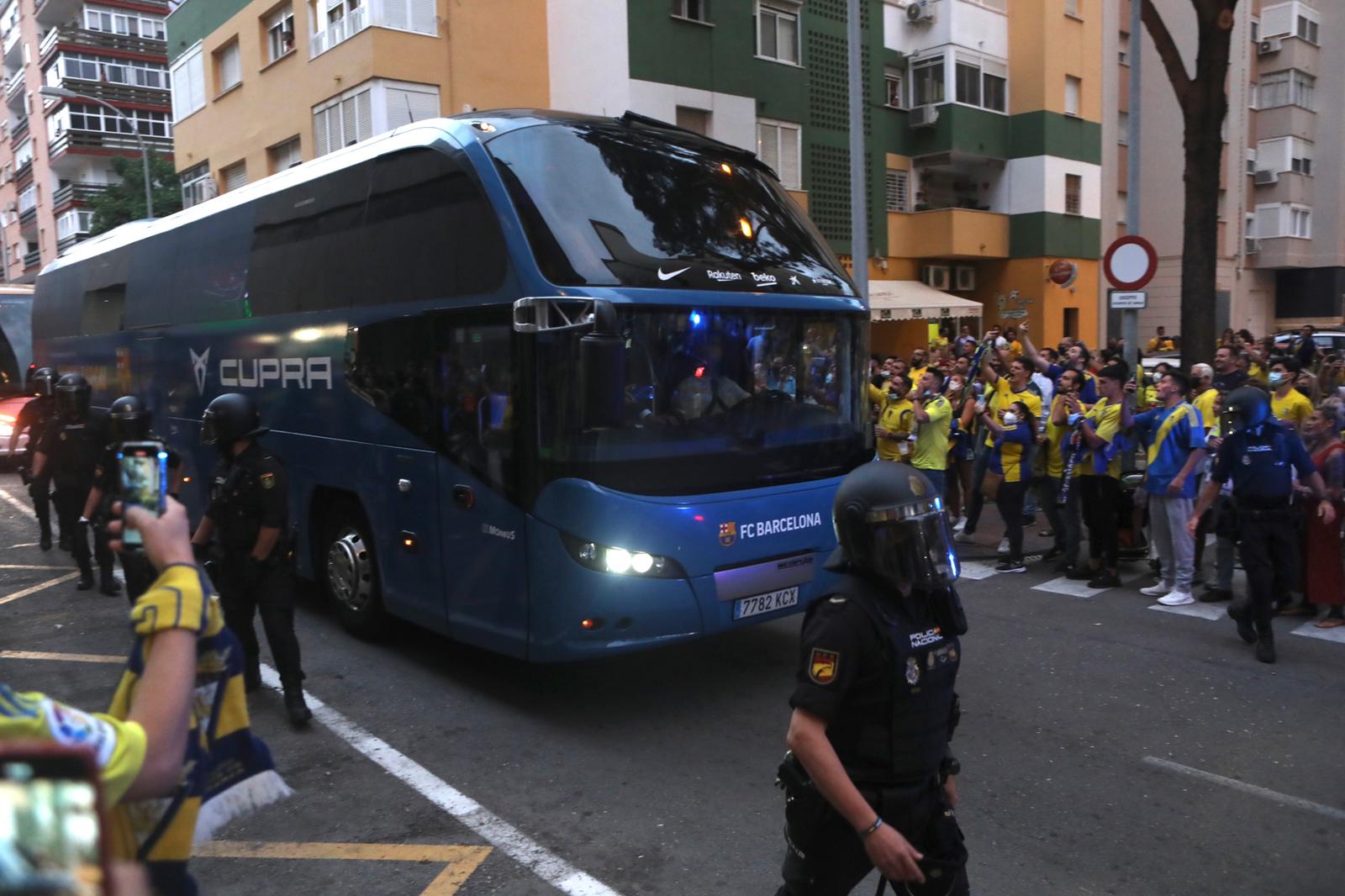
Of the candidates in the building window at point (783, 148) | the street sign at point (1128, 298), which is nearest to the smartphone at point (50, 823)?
the street sign at point (1128, 298)

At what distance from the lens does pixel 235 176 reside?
2622 cm

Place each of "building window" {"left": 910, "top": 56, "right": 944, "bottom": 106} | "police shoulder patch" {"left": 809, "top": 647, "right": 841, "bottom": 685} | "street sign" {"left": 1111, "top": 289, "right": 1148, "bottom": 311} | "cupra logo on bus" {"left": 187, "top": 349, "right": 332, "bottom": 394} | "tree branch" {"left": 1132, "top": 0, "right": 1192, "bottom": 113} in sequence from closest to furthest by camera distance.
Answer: "police shoulder patch" {"left": 809, "top": 647, "right": 841, "bottom": 685} < "cupra logo on bus" {"left": 187, "top": 349, "right": 332, "bottom": 394} < "street sign" {"left": 1111, "top": 289, "right": 1148, "bottom": 311} < "tree branch" {"left": 1132, "top": 0, "right": 1192, "bottom": 113} < "building window" {"left": 910, "top": 56, "right": 944, "bottom": 106}

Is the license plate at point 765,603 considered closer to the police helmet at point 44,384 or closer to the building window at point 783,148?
the police helmet at point 44,384

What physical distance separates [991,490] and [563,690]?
687 cm

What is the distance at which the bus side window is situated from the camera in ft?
19.0

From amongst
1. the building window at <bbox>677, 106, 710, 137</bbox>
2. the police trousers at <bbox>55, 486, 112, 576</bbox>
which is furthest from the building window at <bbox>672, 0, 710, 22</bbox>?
the police trousers at <bbox>55, 486, 112, 576</bbox>

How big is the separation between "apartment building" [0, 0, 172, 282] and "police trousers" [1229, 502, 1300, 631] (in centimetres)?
4620

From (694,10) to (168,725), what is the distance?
2348 cm

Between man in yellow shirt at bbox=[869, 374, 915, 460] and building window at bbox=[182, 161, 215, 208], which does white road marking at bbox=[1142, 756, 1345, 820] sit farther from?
building window at bbox=[182, 161, 215, 208]

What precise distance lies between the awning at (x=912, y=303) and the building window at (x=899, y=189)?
2122 millimetres

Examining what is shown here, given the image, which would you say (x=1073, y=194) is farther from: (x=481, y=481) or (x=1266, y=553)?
(x=481, y=481)

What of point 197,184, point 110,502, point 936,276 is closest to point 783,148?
point 936,276

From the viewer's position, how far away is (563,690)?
6.44 meters

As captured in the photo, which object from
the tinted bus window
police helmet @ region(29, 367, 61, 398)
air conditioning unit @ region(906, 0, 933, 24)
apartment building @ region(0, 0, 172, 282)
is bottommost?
police helmet @ region(29, 367, 61, 398)
